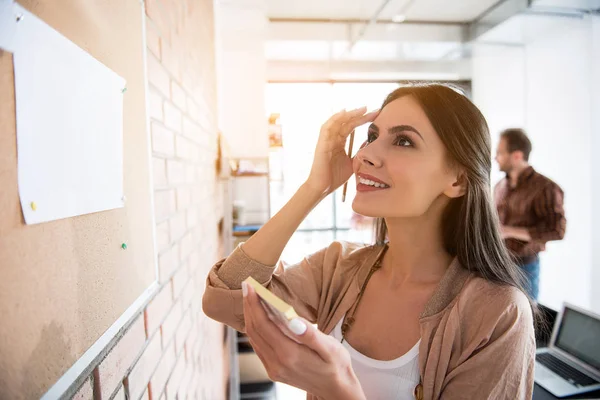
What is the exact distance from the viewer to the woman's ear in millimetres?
1090

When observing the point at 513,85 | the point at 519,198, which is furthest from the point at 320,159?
the point at 513,85

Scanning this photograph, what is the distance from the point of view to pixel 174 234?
115 cm

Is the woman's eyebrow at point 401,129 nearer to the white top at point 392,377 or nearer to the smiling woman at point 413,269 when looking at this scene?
the smiling woman at point 413,269

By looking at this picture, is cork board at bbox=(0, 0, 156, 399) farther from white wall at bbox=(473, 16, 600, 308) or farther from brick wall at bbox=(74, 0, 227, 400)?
white wall at bbox=(473, 16, 600, 308)

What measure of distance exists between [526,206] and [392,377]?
2478 millimetres


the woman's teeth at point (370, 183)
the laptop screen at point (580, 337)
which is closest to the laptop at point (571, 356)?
the laptop screen at point (580, 337)

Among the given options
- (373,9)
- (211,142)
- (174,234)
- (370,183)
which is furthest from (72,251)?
(373,9)

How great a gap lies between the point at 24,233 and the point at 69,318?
152 millimetres

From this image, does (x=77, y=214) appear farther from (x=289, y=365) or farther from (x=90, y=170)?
(x=289, y=365)

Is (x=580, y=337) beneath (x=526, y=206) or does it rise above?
beneath

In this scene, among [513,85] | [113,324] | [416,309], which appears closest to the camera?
[113,324]

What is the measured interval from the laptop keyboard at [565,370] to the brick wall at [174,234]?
5.17ft

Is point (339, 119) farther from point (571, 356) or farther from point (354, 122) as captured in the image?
point (571, 356)

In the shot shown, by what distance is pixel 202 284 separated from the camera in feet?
5.62
